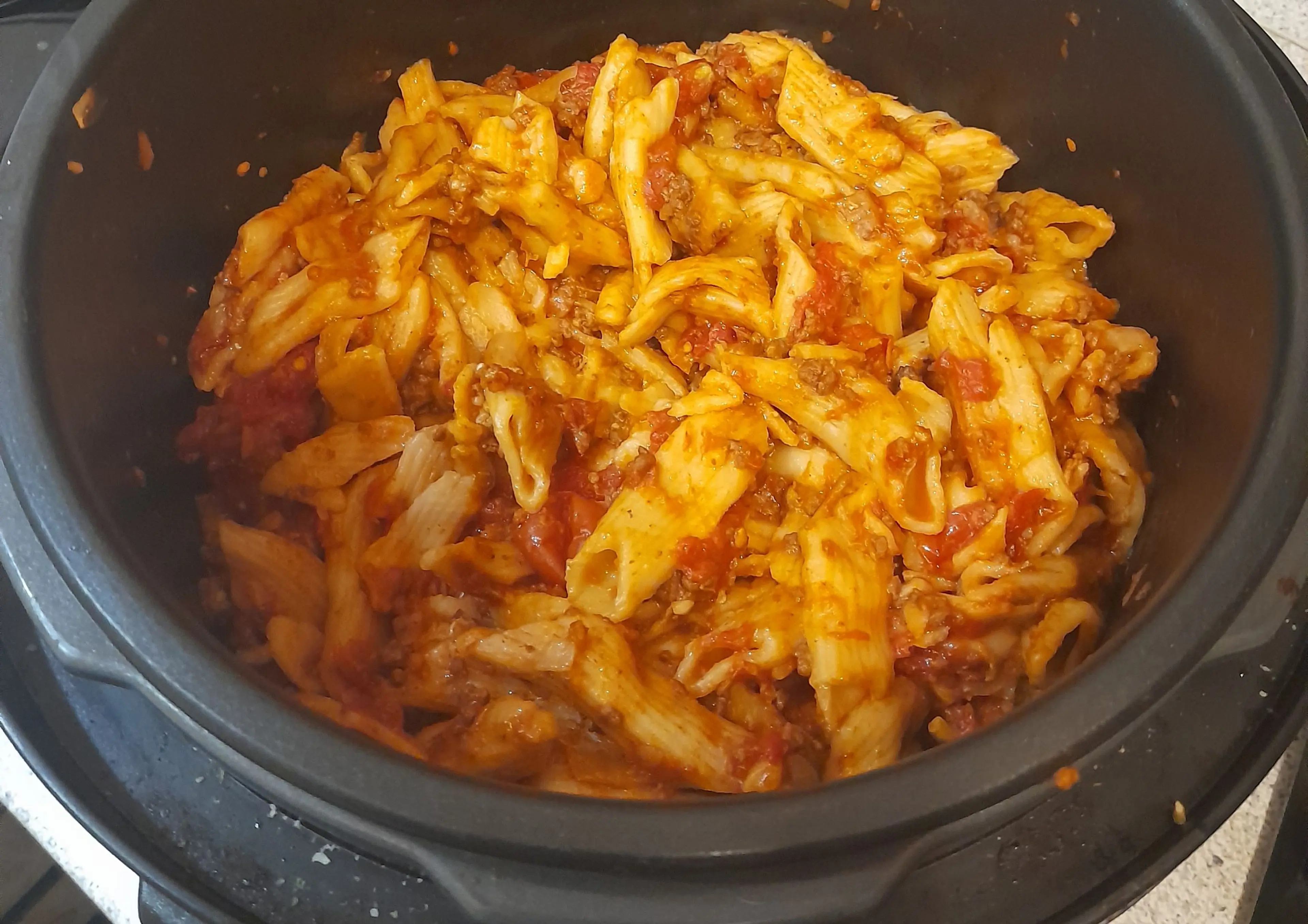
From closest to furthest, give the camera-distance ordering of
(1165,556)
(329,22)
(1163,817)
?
(1163,817), (1165,556), (329,22)

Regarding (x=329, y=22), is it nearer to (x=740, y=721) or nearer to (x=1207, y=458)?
(x=740, y=721)

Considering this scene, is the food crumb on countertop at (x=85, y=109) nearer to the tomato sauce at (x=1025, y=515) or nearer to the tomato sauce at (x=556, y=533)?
the tomato sauce at (x=556, y=533)

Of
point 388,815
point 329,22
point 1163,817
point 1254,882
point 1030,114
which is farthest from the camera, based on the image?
point 1030,114

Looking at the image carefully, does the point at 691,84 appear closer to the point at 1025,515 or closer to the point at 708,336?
the point at 708,336

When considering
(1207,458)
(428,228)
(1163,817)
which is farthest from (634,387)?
(1163,817)

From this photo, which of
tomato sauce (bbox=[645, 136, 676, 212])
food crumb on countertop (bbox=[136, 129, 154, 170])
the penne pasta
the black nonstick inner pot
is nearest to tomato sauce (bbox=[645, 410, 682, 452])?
the penne pasta
